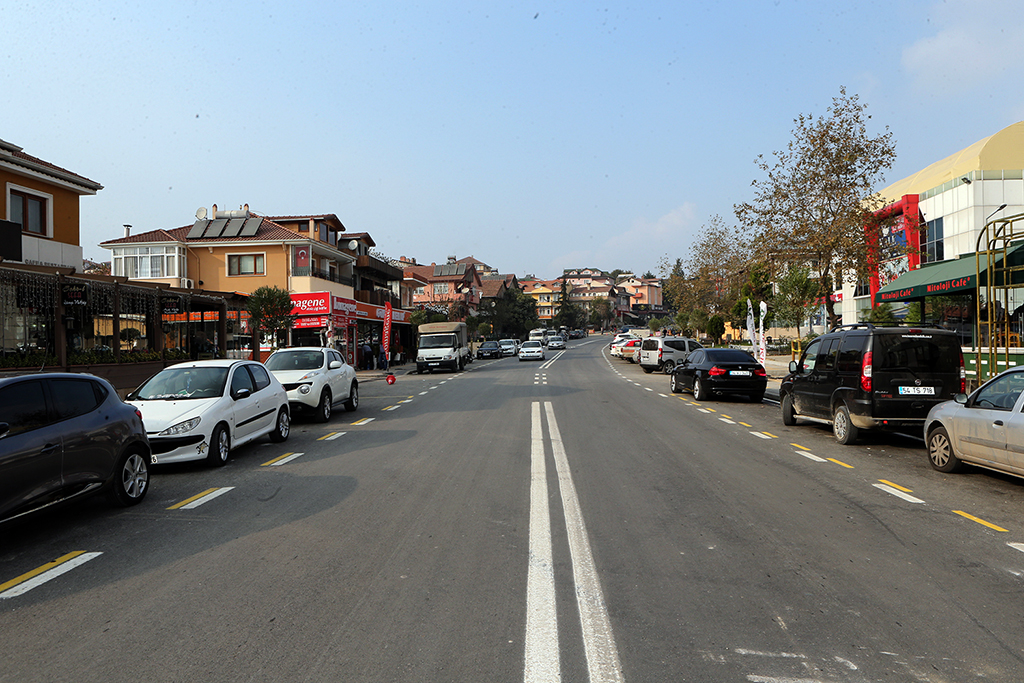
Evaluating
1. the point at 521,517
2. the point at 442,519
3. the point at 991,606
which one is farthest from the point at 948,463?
the point at 442,519

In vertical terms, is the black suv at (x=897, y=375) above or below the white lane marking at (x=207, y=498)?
above

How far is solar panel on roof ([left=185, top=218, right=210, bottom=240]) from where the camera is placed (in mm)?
43219

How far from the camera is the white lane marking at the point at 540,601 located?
3672mm

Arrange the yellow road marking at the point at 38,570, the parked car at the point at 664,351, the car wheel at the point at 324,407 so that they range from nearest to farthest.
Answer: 1. the yellow road marking at the point at 38,570
2. the car wheel at the point at 324,407
3. the parked car at the point at 664,351

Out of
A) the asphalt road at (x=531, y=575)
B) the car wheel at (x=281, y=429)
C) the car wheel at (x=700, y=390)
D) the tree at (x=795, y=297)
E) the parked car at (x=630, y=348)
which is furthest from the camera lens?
the parked car at (x=630, y=348)

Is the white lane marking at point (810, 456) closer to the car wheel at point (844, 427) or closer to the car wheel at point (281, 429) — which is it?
the car wheel at point (844, 427)

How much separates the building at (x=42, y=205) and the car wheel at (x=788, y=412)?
1994 cm

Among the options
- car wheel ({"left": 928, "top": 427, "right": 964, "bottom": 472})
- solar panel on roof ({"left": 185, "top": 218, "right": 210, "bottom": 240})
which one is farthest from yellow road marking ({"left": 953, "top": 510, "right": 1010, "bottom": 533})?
solar panel on roof ({"left": 185, "top": 218, "right": 210, "bottom": 240})

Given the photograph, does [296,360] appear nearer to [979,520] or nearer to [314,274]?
[979,520]

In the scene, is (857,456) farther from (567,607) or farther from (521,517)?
(567,607)

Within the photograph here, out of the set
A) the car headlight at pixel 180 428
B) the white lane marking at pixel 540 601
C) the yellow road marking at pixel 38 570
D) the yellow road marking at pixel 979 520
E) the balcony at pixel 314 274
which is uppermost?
the balcony at pixel 314 274

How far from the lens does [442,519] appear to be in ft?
22.1

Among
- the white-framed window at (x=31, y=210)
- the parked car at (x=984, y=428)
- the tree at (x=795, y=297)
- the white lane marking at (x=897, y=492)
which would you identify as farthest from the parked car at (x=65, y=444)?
the tree at (x=795, y=297)

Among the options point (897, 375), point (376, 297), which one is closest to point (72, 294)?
point (897, 375)
